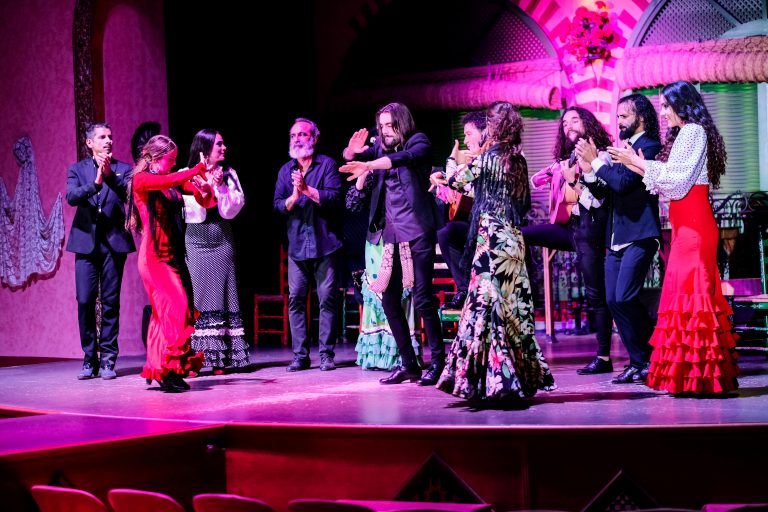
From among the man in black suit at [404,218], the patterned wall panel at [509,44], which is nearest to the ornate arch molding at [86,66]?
the man in black suit at [404,218]

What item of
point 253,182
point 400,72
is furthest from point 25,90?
point 400,72

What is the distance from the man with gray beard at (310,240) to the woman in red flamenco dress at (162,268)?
0.93 metres

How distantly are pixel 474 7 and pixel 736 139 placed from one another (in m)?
3.01

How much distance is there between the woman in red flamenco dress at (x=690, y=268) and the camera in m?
4.04

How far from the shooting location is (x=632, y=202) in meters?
4.49

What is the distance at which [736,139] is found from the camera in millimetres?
8641

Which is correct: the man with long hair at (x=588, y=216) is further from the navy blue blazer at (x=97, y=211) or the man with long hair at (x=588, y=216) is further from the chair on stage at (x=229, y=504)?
the chair on stage at (x=229, y=504)

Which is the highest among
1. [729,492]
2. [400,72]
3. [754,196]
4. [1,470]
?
Result: [400,72]

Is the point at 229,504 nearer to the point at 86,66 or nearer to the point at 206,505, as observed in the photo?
the point at 206,505

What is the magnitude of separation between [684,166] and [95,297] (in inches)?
141

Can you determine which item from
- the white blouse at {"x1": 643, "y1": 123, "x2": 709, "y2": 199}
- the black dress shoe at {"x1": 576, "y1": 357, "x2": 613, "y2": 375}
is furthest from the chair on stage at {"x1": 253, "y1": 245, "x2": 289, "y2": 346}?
the white blouse at {"x1": 643, "y1": 123, "x2": 709, "y2": 199}

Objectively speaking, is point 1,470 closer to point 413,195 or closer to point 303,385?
point 303,385

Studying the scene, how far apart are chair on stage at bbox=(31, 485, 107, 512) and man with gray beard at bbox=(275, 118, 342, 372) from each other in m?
2.97

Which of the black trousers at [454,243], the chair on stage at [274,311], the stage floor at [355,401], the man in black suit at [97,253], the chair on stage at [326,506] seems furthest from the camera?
the chair on stage at [274,311]
